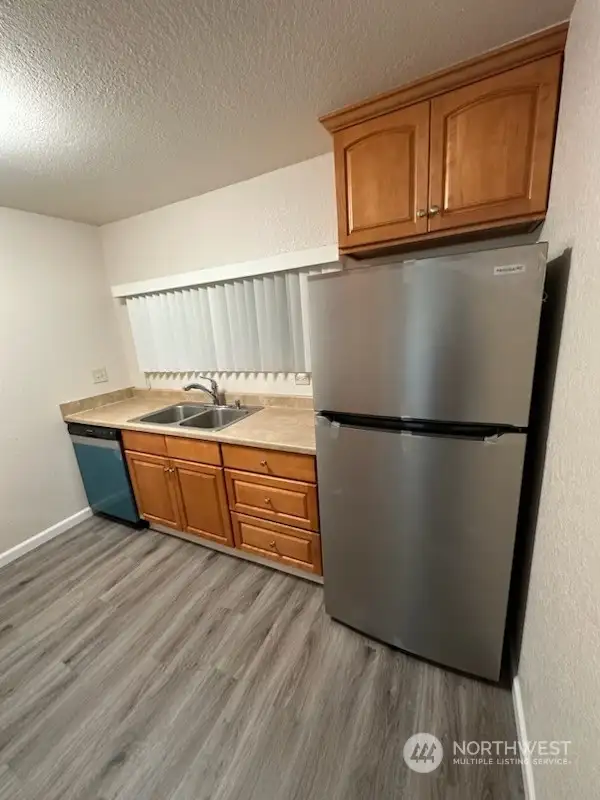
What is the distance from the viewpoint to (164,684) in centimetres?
142

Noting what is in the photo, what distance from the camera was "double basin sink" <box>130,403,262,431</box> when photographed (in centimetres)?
236

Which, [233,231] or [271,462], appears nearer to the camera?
[271,462]

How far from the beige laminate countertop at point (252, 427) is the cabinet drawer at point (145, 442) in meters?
0.04

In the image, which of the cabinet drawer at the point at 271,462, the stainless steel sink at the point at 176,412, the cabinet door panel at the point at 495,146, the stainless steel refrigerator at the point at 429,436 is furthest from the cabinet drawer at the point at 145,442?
the cabinet door panel at the point at 495,146

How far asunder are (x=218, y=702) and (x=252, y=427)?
1.23 meters

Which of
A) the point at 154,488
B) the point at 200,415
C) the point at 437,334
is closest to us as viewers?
the point at 437,334

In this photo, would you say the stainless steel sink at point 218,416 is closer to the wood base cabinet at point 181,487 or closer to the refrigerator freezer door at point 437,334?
the wood base cabinet at point 181,487

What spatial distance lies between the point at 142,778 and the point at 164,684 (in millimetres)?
306

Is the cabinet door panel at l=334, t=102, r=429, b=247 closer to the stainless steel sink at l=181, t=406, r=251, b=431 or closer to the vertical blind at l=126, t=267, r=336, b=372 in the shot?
the vertical blind at l=126, t=267, r=336, b=372

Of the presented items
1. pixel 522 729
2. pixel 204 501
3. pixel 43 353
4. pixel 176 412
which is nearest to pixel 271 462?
pixel 204 501

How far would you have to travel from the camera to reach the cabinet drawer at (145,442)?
2143mm

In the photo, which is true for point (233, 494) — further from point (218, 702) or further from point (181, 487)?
point (218, 702)

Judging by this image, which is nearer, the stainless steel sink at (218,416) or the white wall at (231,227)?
the white wall at (231,227)

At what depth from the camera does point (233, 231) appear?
7.17ft
